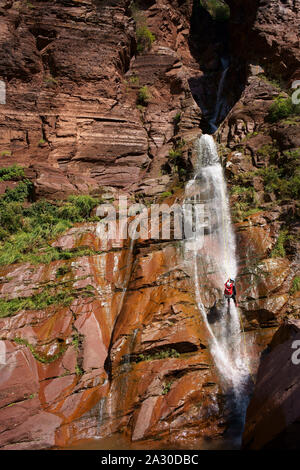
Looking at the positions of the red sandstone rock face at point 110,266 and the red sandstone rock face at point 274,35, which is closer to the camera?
the red sandstone rock face at point 110,266

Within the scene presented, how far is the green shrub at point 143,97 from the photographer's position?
22109mm

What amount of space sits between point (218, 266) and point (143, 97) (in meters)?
16.0

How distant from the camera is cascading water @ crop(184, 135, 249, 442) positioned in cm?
880

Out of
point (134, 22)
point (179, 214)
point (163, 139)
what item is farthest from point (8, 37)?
point (179, 214)

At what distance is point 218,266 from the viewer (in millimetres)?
11484

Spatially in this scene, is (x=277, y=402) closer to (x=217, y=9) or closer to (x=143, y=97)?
(x=143, y=97)

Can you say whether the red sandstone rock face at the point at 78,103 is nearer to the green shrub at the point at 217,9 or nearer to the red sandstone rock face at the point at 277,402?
the red sandstone rock face at the point at 277,402

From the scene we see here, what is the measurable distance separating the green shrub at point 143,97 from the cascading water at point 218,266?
842cm

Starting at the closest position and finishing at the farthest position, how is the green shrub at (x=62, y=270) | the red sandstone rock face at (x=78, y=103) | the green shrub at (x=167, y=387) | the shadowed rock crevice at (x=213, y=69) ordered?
the green shrub at (x=167, y=387), the green shrub at (x=62, y=270), the red sandstone rock face at (x=78, y=103), the shadowed rock crevice at (x=213, y=69)

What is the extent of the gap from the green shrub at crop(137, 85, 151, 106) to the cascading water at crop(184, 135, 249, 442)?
27.6 ft

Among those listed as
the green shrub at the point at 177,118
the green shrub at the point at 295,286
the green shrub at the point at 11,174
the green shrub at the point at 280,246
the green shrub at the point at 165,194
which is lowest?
the green shrub at the point at 295,286

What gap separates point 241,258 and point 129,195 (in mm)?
7819

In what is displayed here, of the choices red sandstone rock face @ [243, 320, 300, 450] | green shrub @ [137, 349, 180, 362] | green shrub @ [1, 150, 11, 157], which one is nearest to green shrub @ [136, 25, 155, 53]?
green shrub @ [1, 150, 11, 157]

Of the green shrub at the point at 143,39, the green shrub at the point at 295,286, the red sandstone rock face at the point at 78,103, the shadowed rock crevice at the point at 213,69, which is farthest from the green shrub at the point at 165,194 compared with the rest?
the green shrub at the point at 143,39
